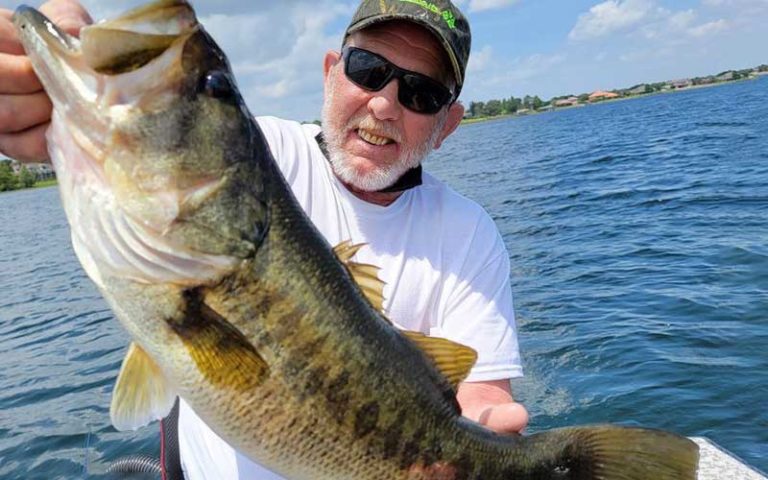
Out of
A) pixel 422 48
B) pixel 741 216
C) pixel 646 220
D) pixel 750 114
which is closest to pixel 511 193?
pixel 646 220

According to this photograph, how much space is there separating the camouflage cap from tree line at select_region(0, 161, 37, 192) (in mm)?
91510

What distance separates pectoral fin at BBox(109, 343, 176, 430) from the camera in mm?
2352

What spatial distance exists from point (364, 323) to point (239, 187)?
0.67 m

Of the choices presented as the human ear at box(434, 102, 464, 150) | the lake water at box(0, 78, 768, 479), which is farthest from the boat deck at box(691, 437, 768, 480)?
the human ear at box(434, 102, 464, 150)

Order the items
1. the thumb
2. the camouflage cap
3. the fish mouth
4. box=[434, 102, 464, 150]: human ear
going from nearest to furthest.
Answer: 1. the fish mouth
2. the thumb
3. the camouflage cap
4. box=[434, 102, 464, 150]: human ear

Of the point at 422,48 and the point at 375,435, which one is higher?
the point at 422,48

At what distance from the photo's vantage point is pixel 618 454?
2.75m

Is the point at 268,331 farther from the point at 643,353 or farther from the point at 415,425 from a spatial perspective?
the point at 643,353

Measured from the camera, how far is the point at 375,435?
2.39 metres

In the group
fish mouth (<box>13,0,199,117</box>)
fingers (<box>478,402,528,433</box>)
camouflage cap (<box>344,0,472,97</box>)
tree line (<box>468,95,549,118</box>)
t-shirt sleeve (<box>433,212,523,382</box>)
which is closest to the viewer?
fish mouth (<box>13,0,199,117</box>)

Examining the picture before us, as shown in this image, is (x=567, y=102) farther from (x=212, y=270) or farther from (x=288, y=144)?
(x=212, y=270)

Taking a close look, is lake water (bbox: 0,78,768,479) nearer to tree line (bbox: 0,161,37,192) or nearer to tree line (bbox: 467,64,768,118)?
tree line (bbox: 0,161,37,192)

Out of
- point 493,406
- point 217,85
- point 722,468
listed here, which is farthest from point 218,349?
point 722,468

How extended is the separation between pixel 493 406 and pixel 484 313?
667 mm
